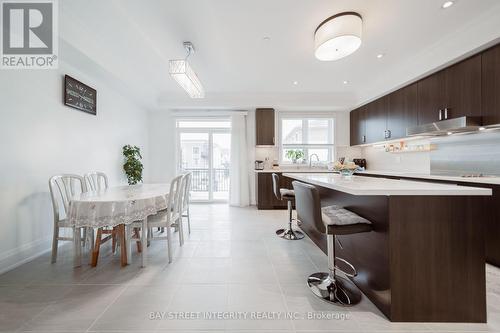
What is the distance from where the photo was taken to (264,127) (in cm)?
521

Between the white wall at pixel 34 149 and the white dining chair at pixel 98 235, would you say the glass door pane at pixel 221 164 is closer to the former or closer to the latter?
the white wall at pixel 34 149

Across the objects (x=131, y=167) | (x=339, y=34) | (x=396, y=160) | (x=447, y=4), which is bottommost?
(x=131, y=167)

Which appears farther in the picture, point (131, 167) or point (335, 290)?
point (131, 167)

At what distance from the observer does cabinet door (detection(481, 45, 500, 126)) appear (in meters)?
2.31

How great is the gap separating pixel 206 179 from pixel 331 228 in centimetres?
466

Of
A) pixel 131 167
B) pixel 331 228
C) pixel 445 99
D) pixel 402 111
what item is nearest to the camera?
pixel 331 228

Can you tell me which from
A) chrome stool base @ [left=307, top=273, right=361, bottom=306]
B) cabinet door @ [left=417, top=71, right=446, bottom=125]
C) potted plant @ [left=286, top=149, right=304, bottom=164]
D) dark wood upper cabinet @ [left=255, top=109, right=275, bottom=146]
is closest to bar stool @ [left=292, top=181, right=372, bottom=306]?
chrome stool base @ [left=307, top=273, right=361, bottom=306]

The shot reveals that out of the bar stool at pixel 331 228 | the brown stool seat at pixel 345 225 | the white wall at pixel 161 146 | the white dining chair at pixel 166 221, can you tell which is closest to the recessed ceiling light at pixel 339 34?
the bar stool at pixel 331 228

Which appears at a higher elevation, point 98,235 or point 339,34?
point 339,34

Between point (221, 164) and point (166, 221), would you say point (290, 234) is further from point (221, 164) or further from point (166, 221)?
point (221, 164)

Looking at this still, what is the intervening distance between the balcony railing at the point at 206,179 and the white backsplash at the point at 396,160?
3.77 m

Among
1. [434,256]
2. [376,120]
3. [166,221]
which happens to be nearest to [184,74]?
[166,221]

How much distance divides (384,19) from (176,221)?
346cm

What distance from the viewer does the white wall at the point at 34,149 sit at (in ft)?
7.02
